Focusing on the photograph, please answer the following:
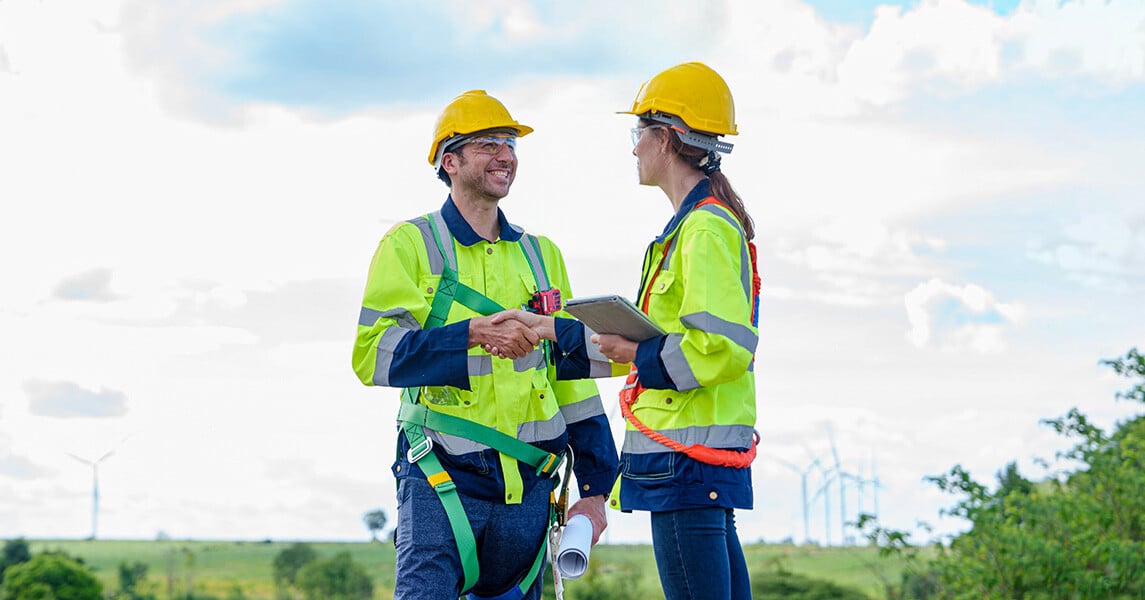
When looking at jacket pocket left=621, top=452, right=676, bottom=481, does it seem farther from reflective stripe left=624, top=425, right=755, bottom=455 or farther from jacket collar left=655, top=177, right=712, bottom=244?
jacket collar left=655, top=177, right=712, bottom=244

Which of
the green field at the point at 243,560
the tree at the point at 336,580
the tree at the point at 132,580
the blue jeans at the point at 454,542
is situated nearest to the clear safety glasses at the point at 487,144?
the blue jeans at the point at 454,542

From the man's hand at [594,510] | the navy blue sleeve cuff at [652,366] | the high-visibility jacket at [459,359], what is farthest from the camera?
the man's hand at [594,510]

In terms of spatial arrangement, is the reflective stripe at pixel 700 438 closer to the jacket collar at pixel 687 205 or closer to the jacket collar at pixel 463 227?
the jacket collar at pixel 687 205

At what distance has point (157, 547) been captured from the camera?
46.8m

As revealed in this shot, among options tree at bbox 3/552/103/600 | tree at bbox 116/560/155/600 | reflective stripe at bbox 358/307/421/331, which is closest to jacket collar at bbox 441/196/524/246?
reflective stripe at bbox 358/307/421/331

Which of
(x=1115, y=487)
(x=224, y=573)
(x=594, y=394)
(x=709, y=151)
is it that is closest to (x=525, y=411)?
(x=594, y=394)

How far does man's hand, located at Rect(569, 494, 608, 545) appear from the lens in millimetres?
5812

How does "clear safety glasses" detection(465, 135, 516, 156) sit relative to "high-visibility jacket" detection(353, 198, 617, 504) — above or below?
above

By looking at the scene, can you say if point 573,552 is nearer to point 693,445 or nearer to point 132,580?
point 693,445

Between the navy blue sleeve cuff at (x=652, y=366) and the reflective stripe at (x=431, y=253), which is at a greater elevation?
the reflective stripe at (x=431, y=253)

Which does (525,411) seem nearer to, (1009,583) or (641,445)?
(641,445)

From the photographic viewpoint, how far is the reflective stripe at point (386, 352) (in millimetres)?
5398

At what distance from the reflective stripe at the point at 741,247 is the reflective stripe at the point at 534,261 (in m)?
1.32

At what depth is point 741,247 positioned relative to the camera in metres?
4.71
